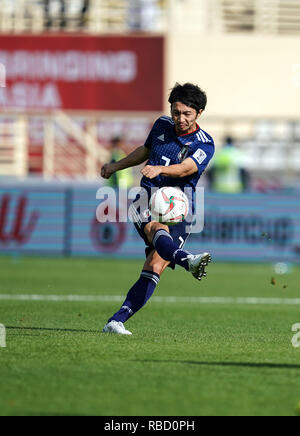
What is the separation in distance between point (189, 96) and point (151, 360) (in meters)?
2.59

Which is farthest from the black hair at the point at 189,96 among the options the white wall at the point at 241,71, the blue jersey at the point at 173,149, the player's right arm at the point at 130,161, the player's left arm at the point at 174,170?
the white wall at the point at 241,71

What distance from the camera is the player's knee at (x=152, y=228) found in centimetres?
869

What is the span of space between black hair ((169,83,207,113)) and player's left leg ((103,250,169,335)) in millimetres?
1387

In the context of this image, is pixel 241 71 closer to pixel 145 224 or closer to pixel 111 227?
pixel 111 227

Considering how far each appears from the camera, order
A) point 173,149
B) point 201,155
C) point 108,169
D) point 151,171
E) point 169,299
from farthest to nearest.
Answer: point 169,299 → point 108,169 → point 173,149 → point 201,155 → point 151,171

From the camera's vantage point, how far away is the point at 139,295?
28.9 ft

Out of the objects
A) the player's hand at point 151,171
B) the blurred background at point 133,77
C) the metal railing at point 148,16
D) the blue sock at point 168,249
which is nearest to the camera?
the player's hand at point 151,171

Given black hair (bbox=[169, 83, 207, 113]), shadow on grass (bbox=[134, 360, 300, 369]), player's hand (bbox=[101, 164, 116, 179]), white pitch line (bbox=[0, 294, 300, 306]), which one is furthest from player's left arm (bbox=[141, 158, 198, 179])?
white pitch line (bbox=[0, 294, 300, 306])

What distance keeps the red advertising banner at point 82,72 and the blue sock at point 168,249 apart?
758 inches

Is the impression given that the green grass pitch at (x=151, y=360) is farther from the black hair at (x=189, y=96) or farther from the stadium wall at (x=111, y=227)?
the stadium wall at (x=111, y=227)

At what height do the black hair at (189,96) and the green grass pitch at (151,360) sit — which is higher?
the black hair at (189,96)

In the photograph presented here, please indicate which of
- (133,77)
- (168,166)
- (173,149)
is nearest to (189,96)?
(173,149)
